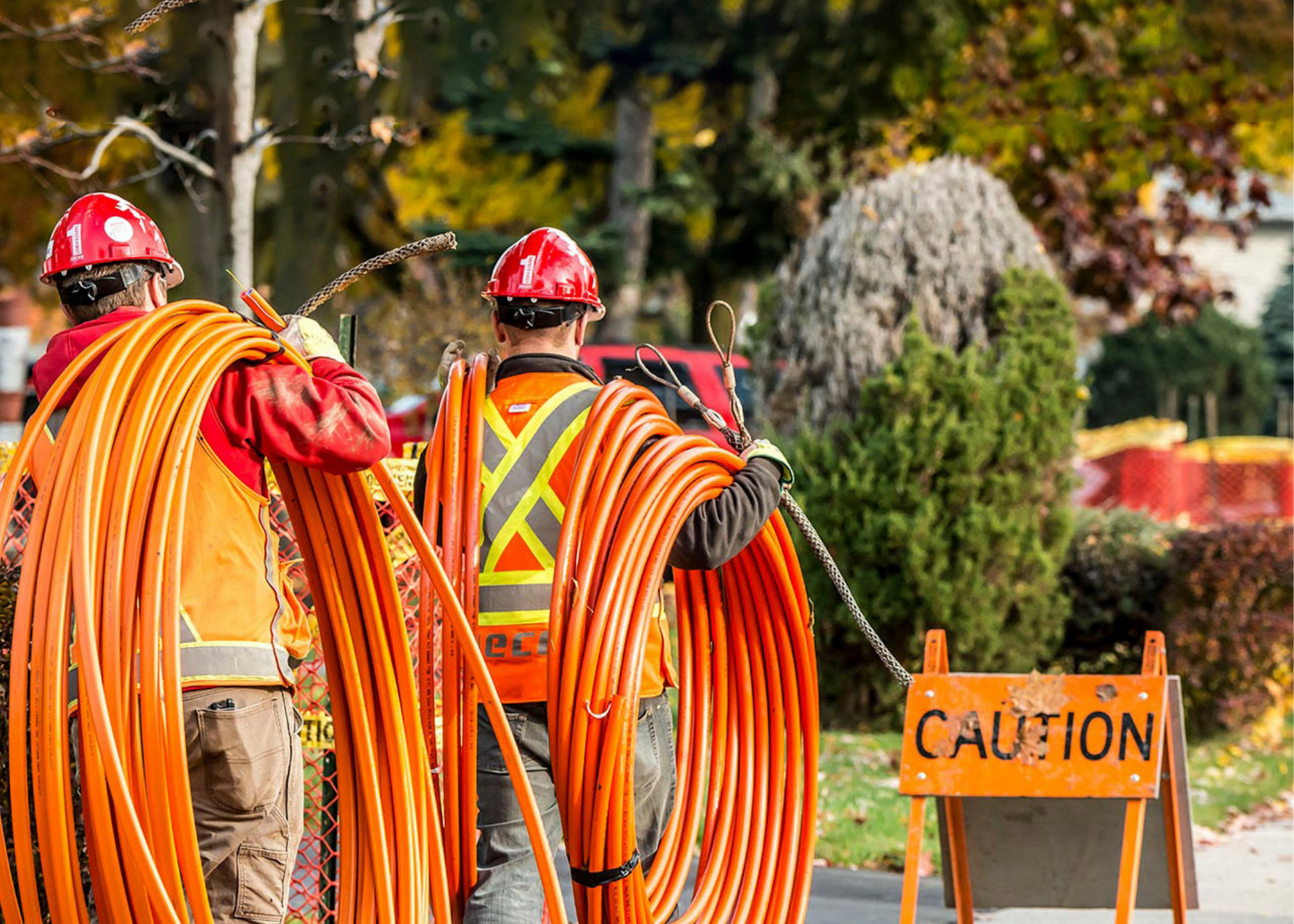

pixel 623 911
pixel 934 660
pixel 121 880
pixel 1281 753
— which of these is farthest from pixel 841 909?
pixel 1281 753

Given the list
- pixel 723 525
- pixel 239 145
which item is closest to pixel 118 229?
pixel 723 525

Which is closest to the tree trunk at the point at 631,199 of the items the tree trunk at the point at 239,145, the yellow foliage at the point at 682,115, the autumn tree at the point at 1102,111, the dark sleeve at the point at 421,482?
the yellow foliage at the point at 682,115

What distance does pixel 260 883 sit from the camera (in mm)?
3660

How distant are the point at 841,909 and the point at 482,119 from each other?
556 inches

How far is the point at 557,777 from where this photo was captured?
3.75 metres

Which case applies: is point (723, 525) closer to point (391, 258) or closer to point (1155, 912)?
point (391, 258)

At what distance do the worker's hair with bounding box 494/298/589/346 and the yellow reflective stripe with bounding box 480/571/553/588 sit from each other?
1.78 ft

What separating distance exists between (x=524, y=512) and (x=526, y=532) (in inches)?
1.8

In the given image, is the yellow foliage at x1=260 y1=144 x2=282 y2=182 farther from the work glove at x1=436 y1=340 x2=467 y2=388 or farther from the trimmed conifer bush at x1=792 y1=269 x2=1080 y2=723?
the work glove at x1=436 y1=340 x2=467 y2=388

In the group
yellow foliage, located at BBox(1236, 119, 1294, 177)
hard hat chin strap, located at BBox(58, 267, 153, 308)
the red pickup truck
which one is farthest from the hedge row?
yellow foliage, located at BBox(1236, 119, 1294, 177)

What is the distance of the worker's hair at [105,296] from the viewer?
353 cm

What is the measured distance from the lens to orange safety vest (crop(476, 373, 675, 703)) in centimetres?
386

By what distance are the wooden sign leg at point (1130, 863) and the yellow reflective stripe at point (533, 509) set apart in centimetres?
184

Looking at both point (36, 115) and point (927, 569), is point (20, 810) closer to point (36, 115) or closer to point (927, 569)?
point (927, 569)
